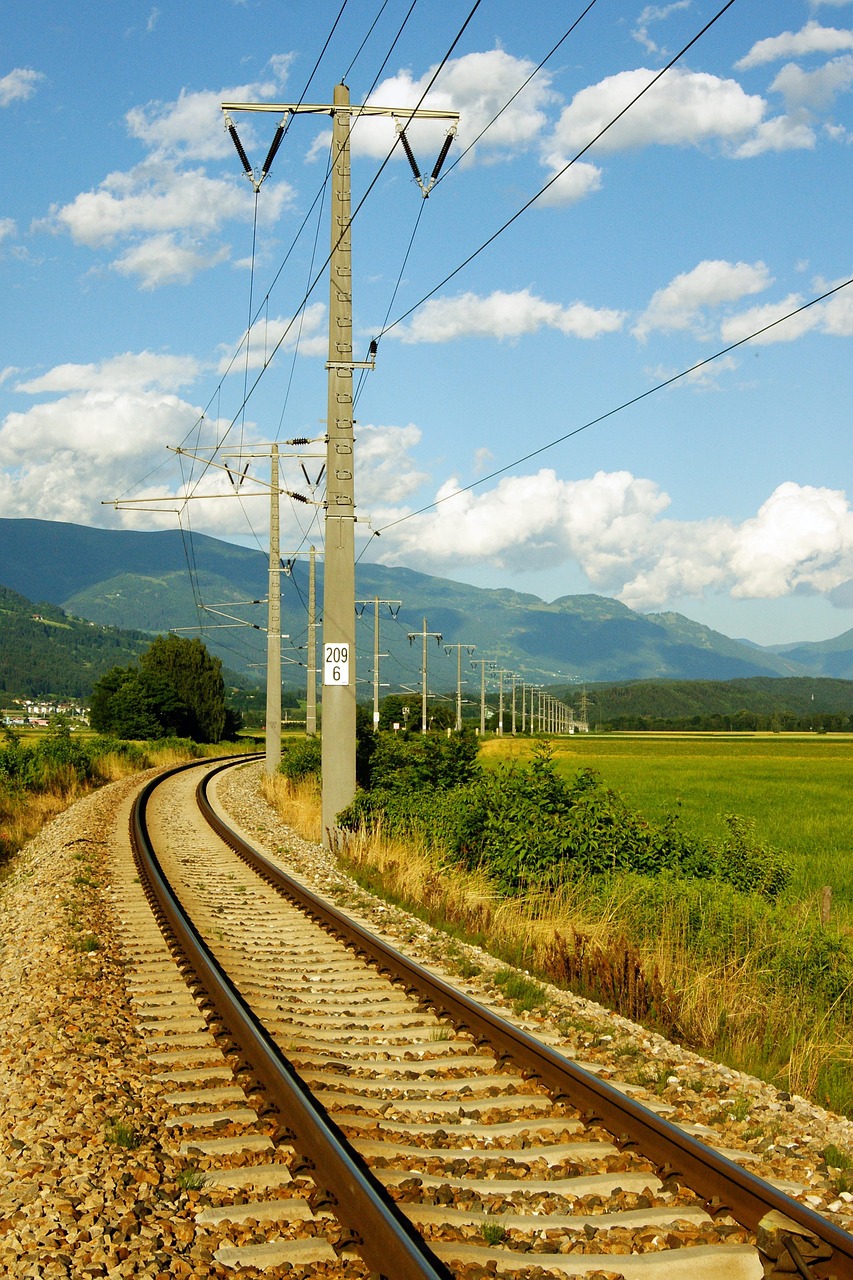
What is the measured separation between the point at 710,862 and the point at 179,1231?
13101 millimetres

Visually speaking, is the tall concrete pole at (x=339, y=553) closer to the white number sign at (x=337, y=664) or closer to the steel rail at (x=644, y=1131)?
the white number sign at (x=337, y=664)

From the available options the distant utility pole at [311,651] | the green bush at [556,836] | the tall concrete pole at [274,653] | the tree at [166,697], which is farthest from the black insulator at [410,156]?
the tree at [166,697]

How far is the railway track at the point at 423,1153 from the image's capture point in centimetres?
458

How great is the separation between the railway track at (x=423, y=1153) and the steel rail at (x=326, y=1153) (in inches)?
0.5

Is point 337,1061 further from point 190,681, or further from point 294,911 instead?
point 190,681

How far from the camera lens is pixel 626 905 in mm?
12930

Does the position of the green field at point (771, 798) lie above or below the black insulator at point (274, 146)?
below

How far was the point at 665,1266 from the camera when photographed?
4.55 m

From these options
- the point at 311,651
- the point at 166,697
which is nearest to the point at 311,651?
the point at 311,651

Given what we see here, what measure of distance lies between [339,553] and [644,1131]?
15.3 meters

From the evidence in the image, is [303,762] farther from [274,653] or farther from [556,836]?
[556,836]

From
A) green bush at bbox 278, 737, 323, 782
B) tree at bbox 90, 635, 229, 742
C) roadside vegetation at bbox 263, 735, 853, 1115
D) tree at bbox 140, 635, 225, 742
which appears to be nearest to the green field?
roadside vegetation at bbox 263, 735, 853, 1115

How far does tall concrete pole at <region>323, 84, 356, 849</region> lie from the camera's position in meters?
20.1

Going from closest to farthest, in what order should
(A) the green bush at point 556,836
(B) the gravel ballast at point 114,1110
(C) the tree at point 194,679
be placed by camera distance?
(B) the gravel ballast at point 114,1110 < (A) the green bush at point 556,836 < (C) the tree at point 194,679
